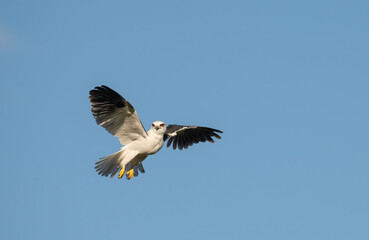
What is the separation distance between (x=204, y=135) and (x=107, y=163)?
17.8ft

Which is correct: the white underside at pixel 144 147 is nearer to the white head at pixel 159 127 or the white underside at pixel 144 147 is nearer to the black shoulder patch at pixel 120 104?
the white head at pixel 159 127

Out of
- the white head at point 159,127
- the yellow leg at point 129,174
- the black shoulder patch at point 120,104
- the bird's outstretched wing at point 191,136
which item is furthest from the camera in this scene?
the bird's outstretched wing at point 191,136

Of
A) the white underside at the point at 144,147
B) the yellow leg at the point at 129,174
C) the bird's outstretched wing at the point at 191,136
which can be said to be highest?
the bird's outstretched wing at the point at 191,136

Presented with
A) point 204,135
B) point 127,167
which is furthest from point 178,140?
point 127,167

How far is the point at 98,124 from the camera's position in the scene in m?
24.8

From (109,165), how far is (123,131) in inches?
54.8

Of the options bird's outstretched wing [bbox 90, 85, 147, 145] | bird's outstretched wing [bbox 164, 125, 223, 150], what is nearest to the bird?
bird's outstretched wing [bbox 90, 85, 147, 145]

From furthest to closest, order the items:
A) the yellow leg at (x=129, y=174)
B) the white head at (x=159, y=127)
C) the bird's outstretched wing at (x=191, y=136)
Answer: the bird's outstretched wing at (x=191, y=136) → the yellow leg at (x=129, y=174) → the white head at (x=159, y=127)

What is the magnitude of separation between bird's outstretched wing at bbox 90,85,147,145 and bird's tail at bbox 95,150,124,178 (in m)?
0.60

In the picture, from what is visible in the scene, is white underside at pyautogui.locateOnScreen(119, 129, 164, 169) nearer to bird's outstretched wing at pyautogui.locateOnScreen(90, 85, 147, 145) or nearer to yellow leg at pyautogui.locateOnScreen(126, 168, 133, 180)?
bird's outstretched wing at pyautogui.locateOnScreen(90, 85, 147, 145)

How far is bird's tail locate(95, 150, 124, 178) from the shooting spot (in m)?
25.2

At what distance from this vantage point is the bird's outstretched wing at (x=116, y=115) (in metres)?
24.4

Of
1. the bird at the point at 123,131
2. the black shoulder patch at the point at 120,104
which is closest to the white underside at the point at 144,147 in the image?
the bird at the point at 123,131

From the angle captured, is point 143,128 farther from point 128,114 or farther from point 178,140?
point 178,140
